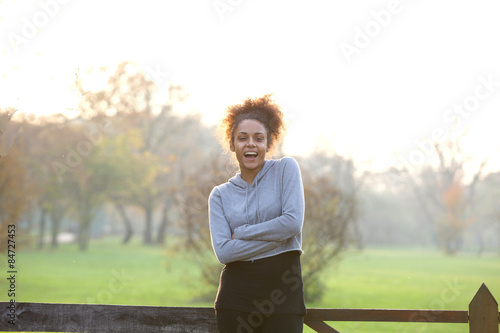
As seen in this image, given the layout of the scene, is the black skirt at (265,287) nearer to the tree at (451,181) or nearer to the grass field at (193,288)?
the grass field at (193,288)

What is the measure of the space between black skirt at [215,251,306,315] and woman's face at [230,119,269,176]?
1.81 ft

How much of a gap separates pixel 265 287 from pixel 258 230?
30 cm

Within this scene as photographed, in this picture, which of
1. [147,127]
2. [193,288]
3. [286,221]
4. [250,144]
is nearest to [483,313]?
[286,221]

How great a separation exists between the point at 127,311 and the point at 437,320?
184 cm

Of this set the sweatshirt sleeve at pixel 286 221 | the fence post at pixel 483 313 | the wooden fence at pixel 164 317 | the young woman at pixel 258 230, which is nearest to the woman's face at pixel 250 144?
the young woman at pixel 258 230

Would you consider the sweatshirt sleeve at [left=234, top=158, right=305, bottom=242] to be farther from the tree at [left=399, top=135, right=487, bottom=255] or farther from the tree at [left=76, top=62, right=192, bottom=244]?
the tree at [left=399, top=135, right=487, bottom=255]

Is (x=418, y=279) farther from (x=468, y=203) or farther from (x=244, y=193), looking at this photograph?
(x=468, y=203)

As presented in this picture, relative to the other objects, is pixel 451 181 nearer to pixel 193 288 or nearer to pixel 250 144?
pixel 193 288

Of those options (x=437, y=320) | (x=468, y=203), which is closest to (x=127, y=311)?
(x=437, y=320)

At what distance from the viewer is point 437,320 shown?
3.24 metres

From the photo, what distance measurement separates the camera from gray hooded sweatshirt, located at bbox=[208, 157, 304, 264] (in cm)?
301

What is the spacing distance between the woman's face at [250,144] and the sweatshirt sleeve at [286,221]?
0.18m

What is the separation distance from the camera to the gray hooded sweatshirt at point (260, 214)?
3.01 metres

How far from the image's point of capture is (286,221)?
9.82ft
